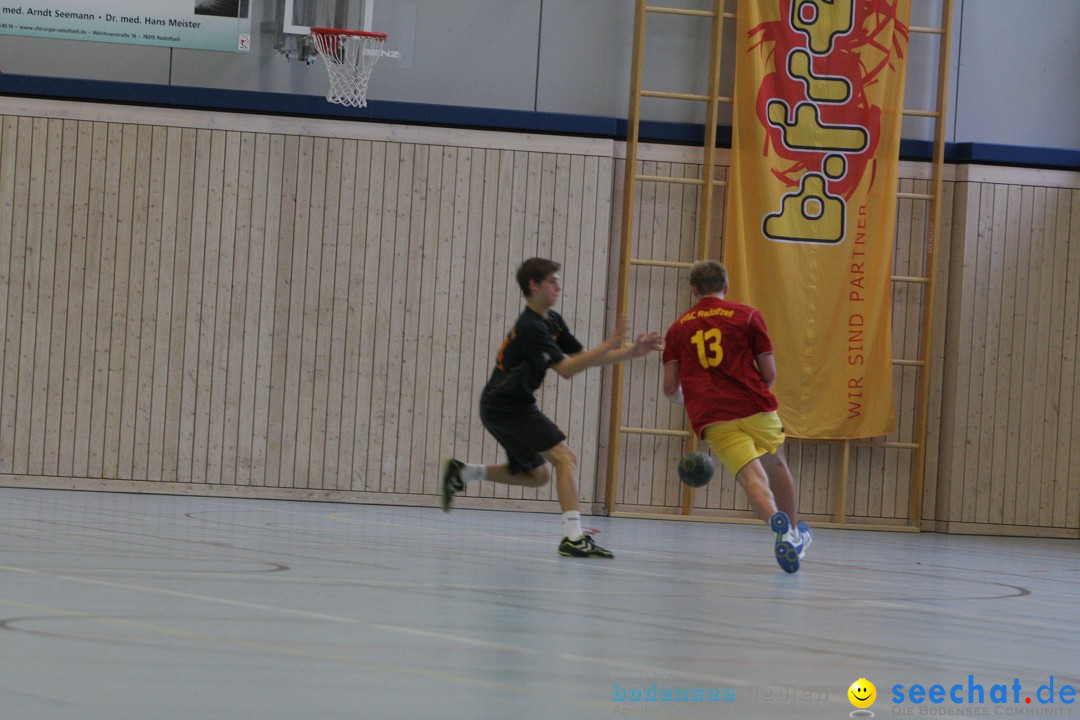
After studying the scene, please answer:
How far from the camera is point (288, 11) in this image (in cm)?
1162

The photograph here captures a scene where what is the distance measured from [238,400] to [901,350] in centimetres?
640

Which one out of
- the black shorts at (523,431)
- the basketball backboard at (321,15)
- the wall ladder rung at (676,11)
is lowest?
the black shorts at (523,431)

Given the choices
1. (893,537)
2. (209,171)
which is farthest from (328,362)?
(893,537)

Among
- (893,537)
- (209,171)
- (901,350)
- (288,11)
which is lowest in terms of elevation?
(893,537)

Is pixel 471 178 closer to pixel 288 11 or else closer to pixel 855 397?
pixel 288 11

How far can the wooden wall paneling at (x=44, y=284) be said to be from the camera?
11797 mm

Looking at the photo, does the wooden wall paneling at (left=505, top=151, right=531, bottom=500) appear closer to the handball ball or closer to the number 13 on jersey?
the handball ball

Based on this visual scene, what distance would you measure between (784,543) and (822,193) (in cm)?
637

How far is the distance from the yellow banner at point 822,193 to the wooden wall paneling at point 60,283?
6122 millimetres

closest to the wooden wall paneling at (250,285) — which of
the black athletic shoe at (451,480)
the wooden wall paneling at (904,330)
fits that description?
the black athletic shoe at (451,480)

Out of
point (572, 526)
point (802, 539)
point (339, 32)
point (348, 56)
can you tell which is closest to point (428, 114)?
point (348, 56)

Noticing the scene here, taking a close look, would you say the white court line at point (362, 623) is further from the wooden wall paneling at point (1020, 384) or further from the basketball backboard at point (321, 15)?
the wooden wall paneling at point (1020, 384)

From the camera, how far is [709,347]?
706 centimetres

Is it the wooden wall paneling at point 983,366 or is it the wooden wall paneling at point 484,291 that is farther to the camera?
the wooden wall paneling at point 983,366
